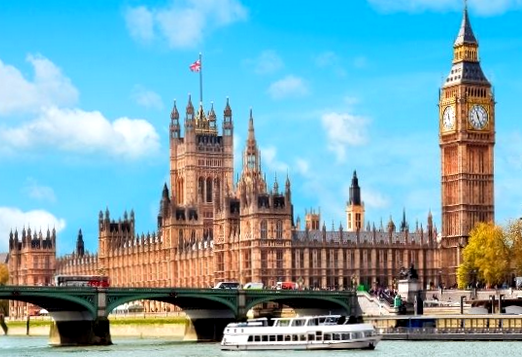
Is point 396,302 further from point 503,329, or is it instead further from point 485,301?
point 503,329

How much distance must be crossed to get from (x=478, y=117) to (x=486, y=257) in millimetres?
25289

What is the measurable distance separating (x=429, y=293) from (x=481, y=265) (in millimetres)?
12925

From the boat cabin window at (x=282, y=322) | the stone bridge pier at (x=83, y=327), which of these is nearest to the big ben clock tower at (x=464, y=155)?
the stone bridge pier at (x=83, y=327)

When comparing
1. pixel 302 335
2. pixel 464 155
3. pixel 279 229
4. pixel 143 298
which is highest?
pixel 464 155

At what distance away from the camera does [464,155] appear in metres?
167

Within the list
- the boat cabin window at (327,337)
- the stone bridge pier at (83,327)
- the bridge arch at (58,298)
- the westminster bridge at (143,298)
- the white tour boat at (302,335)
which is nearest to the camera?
the white tour boat at (302,335)

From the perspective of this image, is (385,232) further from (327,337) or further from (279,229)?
(327,337)

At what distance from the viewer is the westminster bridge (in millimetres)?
112062

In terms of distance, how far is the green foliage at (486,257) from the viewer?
479 ft

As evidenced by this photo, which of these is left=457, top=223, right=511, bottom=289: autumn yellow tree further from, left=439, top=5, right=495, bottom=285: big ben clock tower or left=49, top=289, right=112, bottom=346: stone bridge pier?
left=49, top=289, right=112, bottom=346: stone bridge pier

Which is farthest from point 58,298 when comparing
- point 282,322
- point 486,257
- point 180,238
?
point 180,238

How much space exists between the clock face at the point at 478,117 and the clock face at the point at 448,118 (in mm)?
1910

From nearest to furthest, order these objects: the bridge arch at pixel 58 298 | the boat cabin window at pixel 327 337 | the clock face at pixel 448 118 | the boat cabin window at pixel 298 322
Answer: the boat cabin window at pixel 327 337 → the boat cabin window at pixel 298 322 → the bridge arch at pixel 58 298 → the clock face at pixel 448 118

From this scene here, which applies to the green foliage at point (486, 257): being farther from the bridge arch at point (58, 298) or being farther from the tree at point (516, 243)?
the bridge arch at point (58, 298)
